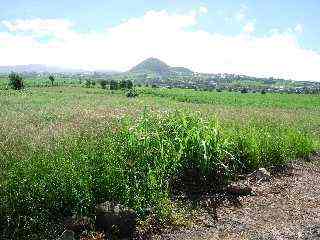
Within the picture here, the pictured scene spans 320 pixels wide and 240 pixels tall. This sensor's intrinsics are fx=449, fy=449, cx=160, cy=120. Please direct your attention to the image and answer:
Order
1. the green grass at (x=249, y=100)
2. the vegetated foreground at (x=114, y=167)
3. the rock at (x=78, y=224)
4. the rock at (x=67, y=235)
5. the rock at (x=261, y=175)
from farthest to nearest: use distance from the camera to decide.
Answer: the green grass at (x=249, y=100) → the rock at (x=261, y=175) → the vegetated foreground at (x=114, y=167) → the rock at (x=78, y=224) → the rock at (x=67, y=235)

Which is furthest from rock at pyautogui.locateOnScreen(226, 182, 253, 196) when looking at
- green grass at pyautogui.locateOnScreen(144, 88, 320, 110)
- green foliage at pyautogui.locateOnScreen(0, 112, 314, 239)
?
green grass at pyautogui.locateOnScreen(144, 88, 320, 110)

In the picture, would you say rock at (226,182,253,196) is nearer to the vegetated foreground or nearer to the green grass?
the vegetated foreground

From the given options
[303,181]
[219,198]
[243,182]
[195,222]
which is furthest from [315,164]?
[195,222]

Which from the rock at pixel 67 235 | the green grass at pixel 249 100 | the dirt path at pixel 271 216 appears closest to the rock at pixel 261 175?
the dirt path at pixel 271 216

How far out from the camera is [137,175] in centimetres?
880

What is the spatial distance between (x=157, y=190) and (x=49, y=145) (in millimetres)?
2836

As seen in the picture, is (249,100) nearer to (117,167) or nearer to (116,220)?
(117,167)

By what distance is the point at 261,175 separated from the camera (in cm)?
1073

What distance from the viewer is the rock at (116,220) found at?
23.8 ft

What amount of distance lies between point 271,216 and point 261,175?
2289 mm

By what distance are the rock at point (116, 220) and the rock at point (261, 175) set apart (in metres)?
4.25

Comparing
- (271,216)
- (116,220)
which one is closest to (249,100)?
(271,216)

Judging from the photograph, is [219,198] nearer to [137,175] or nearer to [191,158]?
[191,158]

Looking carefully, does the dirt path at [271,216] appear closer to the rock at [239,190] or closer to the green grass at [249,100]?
the rock at [239,190]
